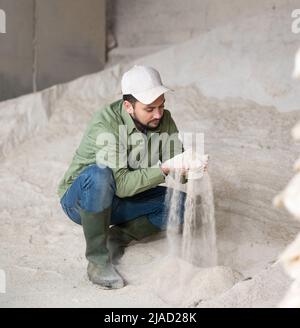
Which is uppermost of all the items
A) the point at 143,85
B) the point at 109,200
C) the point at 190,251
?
the point at 143,85

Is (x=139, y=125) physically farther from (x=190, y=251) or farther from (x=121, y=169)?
(x=190, y=251)

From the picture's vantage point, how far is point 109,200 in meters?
2.42

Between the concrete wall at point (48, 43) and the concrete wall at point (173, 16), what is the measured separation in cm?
25

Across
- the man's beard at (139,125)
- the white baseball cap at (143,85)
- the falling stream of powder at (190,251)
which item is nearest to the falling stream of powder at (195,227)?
the falling stream of powder at (190,251)

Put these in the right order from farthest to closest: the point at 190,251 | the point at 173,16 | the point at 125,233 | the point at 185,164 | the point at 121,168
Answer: the point at 173,16
the point at 125,233
the point at 190,251
the point at 121,168
the point at 185,164

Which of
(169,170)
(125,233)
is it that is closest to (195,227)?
(125,233)

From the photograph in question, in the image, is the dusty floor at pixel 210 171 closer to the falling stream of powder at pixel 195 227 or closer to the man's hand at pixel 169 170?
the falling stream of powder at pixel 195 227

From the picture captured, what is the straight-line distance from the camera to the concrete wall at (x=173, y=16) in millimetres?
5004

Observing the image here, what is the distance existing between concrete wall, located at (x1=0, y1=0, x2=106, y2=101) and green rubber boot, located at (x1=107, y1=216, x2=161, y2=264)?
7.32 ft

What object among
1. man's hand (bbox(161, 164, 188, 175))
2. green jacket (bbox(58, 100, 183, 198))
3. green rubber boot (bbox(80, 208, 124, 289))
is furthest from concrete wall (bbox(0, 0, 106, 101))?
man's hand (bbox(161, 164, 188, 175))

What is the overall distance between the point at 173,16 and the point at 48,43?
119 cm

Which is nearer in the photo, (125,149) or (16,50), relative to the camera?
(125,149)

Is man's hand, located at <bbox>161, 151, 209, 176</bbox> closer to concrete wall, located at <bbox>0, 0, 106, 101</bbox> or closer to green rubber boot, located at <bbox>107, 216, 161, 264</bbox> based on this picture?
green rubber boot, located at <bbox>107, 216, 161, 264</bbox>

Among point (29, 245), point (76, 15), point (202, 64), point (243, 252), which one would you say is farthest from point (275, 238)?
point (76, 15)
